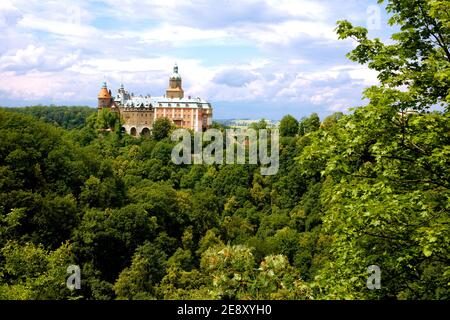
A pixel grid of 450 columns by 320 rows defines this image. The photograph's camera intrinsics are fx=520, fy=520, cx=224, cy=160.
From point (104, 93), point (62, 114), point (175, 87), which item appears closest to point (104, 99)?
point (104, 93)

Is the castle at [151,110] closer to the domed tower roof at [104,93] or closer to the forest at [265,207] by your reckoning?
the domed tower roof at [104,93]

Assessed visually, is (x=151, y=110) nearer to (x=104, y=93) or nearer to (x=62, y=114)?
(x=104, y=93)

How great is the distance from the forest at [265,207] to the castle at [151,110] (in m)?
16.5

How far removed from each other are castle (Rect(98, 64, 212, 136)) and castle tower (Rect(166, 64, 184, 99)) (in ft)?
11.6

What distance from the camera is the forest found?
1004 cm

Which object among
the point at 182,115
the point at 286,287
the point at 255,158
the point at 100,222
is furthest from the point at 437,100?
the point at 182,115

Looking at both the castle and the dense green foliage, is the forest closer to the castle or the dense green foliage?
the castle

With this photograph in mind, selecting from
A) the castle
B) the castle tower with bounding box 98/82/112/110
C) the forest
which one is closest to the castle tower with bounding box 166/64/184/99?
the castle

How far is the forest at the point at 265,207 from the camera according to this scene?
32.9ft

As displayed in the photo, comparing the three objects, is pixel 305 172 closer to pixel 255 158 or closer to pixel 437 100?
pixel 437 100

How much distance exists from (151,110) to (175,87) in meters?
16.6

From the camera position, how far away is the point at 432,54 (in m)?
11.0

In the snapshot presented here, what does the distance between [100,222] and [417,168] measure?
30.8 meters

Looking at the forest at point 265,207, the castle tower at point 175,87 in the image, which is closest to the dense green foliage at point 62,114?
the castle tower at point 175,87
